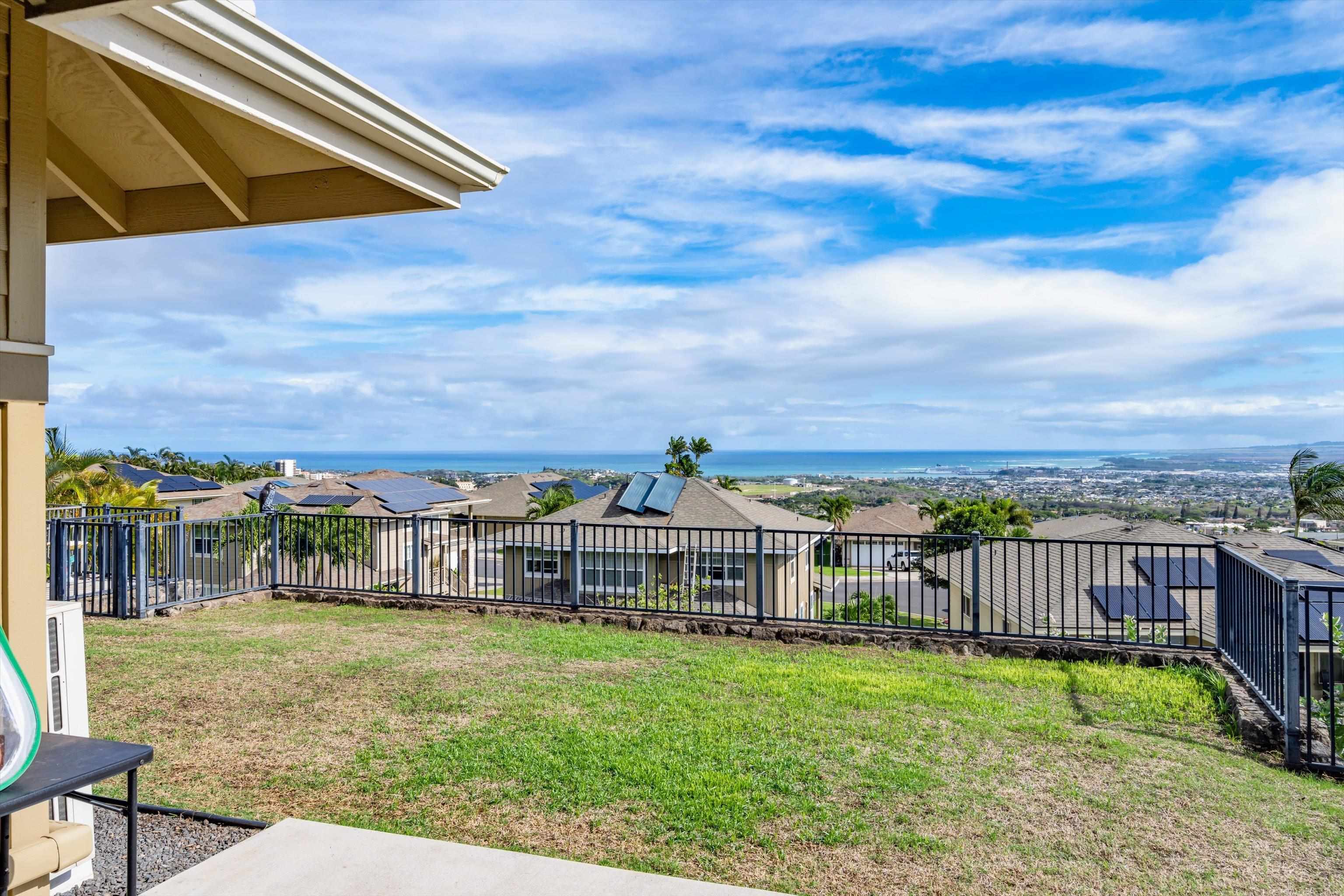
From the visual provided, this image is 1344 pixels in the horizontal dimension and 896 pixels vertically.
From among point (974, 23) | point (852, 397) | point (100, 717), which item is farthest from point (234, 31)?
point (852, 397)

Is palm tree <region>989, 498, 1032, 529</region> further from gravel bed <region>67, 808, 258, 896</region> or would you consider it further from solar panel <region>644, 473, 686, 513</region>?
gravel bed <region>67, 808, 258, 896</region>

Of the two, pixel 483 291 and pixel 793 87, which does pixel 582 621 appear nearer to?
pixel 793 87

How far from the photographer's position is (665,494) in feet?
74.8

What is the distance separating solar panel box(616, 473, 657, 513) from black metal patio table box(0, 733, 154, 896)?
19.2m

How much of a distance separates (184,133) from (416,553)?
662 centimetres

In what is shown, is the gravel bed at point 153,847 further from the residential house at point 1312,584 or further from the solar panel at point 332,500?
the solar panel at point 332,500

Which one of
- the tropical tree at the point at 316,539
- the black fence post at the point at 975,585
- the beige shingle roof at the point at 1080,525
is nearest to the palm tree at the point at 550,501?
the beige shingle roof at the point at 1080,525

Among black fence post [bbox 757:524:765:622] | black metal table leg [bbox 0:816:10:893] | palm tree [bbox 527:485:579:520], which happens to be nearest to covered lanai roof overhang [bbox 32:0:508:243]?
black metal table leg [bbox 0:816:10:893]

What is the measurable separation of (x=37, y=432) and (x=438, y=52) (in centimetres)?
1579

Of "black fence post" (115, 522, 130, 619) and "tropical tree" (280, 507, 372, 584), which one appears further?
"tropical tree" (280, 507, 372, 584)

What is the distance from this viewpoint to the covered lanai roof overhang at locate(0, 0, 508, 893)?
2.10 meters

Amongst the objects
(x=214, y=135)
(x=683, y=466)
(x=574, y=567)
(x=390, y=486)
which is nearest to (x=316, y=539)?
(x=574, y=567)

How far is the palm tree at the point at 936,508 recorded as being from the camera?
180ft

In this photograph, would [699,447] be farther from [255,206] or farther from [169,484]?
[255,206]
